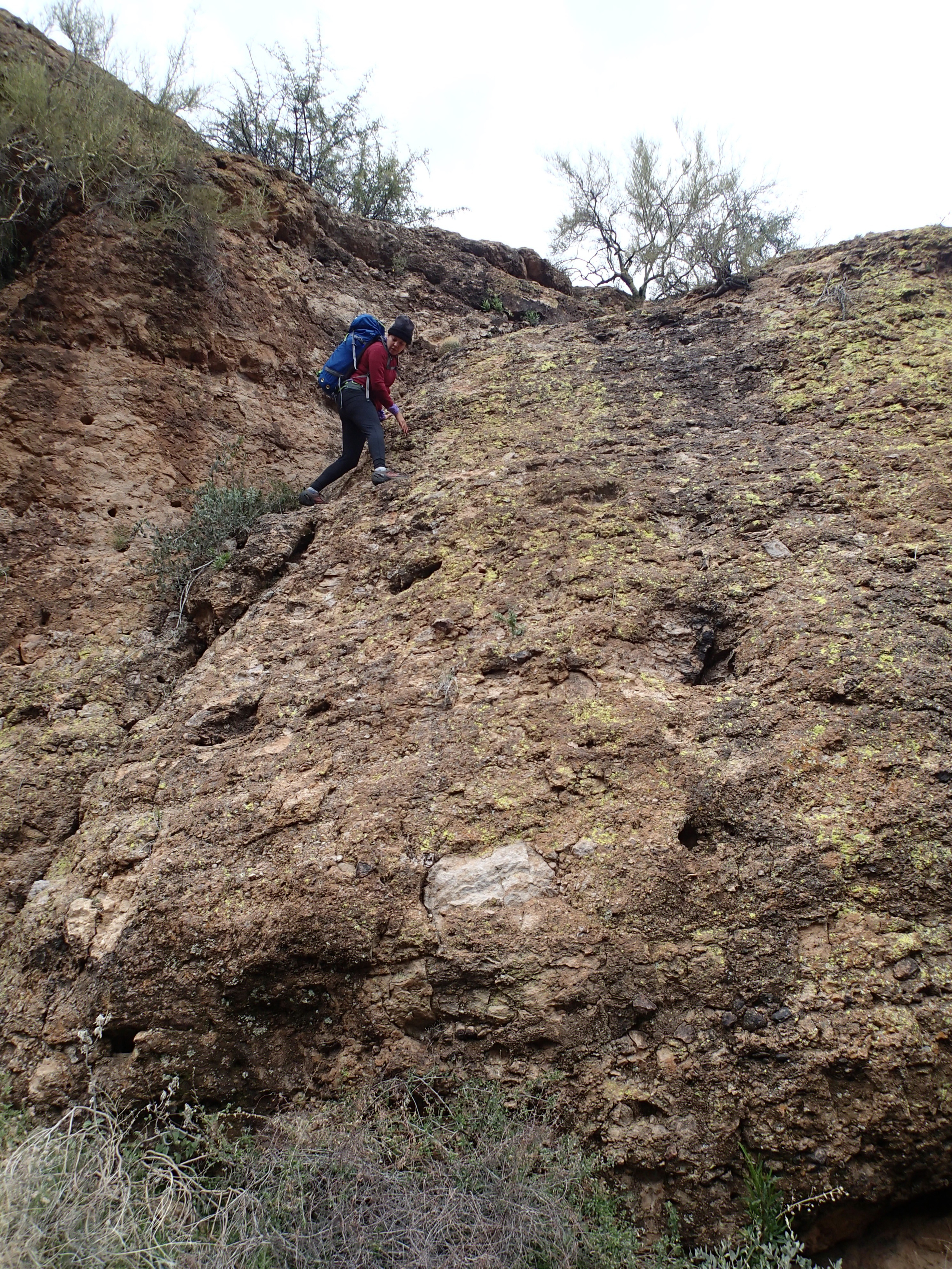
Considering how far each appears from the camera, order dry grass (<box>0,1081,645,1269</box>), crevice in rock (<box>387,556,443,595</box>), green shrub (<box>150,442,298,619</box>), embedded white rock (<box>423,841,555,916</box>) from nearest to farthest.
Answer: dry grass (<box>0,1081,645,1269</box>)
embedded white rock (<box>423,841,555,916</box>)
crevice in rock (<box>387,556,443,595</box>)
green shrub (<box>150,442,298,619</box>)

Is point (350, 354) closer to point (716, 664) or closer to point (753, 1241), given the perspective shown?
point (716, 664)

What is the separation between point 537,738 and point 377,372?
328 cm

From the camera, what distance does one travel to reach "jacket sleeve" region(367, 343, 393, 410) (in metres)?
5.46

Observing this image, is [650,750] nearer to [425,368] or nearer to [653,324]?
[653,324]

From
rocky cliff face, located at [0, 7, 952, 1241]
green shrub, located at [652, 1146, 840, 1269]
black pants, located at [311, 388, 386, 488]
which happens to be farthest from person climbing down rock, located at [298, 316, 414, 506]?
green shrub, located at [652, 1146, 840, 1269]

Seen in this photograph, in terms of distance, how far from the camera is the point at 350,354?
548cm

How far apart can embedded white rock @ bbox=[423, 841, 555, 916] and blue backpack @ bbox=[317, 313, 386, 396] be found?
3.68 metres

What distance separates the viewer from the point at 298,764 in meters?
3.54

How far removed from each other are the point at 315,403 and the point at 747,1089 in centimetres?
570

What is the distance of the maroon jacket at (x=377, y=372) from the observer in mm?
5457

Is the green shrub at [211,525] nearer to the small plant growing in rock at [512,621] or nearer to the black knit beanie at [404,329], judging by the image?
the black knit beanie at [404,329]

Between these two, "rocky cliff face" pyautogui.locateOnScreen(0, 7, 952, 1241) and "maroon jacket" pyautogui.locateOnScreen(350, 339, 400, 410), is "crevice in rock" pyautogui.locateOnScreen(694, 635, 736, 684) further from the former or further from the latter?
"maroon jacket" pyautogui.locateOnScreen(350, 339, 400, 410)

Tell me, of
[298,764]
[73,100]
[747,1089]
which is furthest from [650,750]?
[73,100]

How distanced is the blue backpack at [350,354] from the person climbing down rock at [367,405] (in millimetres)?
38
